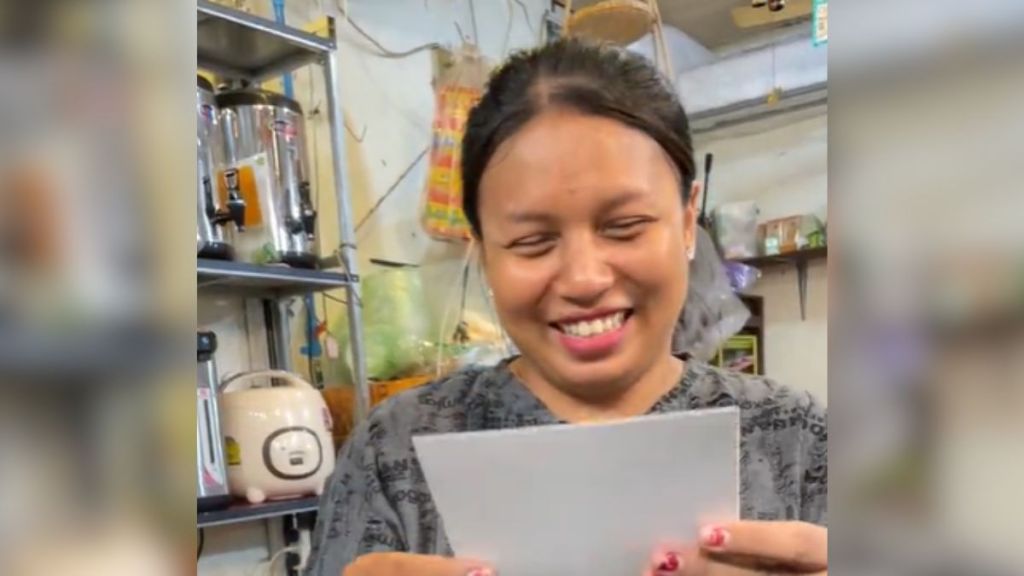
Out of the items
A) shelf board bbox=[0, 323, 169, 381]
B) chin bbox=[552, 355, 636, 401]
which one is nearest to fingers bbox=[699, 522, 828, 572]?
chin bbox=[552, 355, 636, 401]

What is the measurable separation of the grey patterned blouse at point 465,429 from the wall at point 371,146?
11 cm

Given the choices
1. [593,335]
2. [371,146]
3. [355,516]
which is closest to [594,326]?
[593,335]

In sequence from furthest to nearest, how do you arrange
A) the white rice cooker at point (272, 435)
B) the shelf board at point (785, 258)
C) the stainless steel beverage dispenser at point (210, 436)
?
the white rice cooker at point (272, 435) < the stainless steel beverage dispenser at point (210, 436) < the shelf board at point (785, 258)

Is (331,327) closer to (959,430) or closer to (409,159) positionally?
(409,159)

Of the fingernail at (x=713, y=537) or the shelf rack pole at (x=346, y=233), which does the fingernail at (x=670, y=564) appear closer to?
the fingernail at (x=713, y=537)

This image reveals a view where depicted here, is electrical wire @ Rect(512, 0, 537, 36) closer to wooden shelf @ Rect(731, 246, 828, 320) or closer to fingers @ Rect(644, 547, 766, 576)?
wooden shelf @ Rect(731, 246, 828, 320)

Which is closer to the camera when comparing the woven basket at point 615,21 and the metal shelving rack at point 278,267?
the woven basket at point 615,21

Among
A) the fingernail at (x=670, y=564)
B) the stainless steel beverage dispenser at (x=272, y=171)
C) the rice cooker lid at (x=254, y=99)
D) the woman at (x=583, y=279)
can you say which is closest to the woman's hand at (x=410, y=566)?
the woman at (x=583, y=279)

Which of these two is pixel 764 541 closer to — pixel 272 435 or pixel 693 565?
pixel 693 565

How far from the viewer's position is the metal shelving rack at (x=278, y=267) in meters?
0.74

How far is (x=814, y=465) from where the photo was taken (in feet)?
1.63

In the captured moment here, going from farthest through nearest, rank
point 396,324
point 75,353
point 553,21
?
point 396,324 → point 553,21 → point 75,353

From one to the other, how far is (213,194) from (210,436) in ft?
0.81

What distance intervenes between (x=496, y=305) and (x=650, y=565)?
0.20 meters
